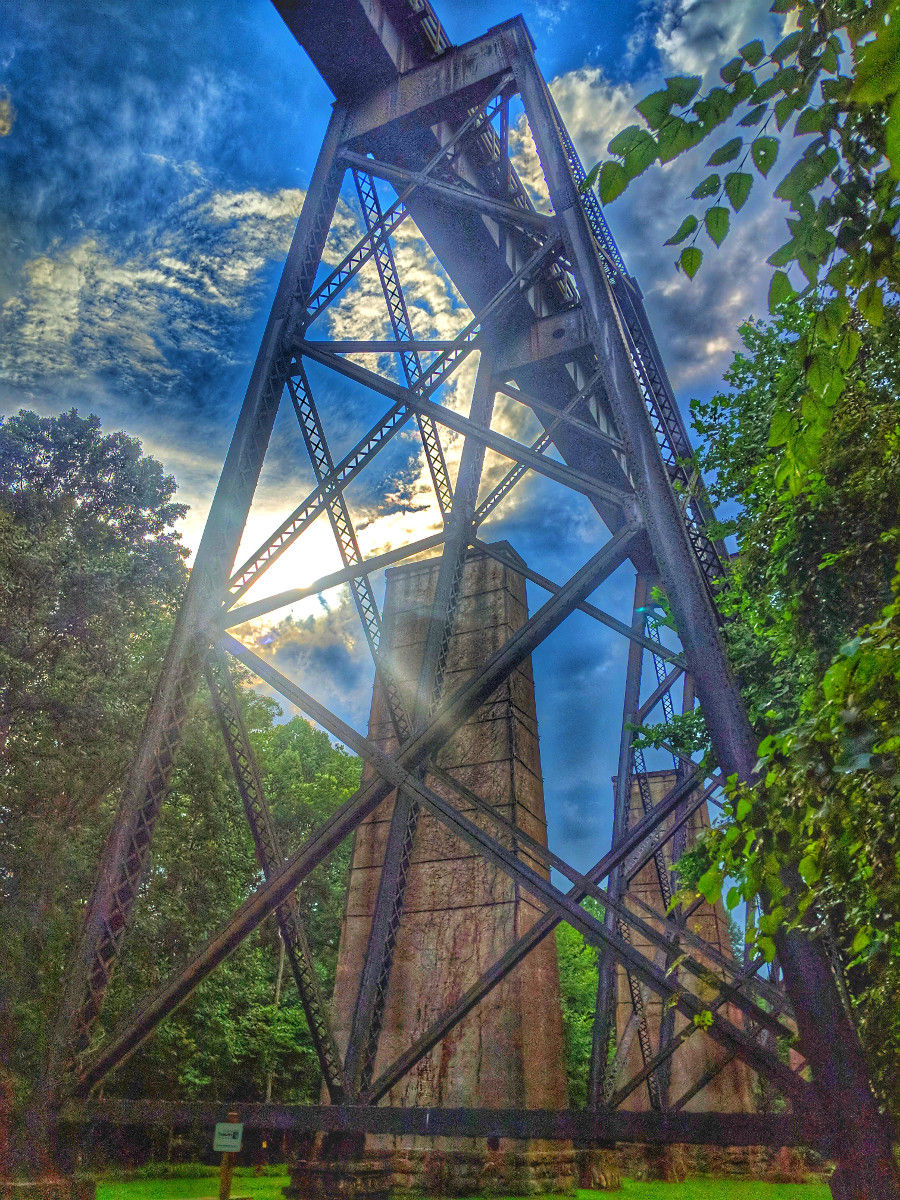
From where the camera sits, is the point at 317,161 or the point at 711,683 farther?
the point at 317,161

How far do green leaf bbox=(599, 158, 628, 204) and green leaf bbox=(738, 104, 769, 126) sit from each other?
270 mm

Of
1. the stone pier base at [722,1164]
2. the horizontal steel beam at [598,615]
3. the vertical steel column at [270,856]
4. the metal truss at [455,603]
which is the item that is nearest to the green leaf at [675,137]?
the metal truss at [455,603]

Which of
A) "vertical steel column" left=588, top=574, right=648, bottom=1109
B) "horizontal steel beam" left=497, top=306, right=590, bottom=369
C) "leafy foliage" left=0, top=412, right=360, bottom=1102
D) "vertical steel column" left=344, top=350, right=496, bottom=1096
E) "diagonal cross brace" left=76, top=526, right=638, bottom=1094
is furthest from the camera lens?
"leafy foliage" left=0, top=412, right=360, bottom=1102

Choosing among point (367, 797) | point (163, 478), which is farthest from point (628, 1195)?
point (163, 478)

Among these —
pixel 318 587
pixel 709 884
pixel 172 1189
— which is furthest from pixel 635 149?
pixel 172 1189

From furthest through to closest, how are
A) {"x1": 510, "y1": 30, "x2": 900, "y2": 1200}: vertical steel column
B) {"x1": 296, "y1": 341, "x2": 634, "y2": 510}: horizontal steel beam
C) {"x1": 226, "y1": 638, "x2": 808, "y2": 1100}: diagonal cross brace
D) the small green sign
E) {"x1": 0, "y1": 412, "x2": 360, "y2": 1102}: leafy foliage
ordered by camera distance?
{"x1": 0, "y1": 412, "x2": 360, "y2": 1102}: leafy foliage, {"x1": 296, "y1": 341, "x2": 634, "y2": 510}: horizontal steel beam, the small green sign, {"x1": 226, "y1": 638, "x2": 808, "y2": 1100}: diagonal cross brace, {"x1": 510, "y1": 30, "x2": 900, "y2": 1200}: vertical steel column

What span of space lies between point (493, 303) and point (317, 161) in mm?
2877

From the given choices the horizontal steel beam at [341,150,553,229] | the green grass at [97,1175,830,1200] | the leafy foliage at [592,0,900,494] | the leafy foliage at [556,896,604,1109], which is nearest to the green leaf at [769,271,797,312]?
the leafy foliage at [592,0,900,494]

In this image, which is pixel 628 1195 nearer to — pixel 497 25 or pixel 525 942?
pixel 525 942

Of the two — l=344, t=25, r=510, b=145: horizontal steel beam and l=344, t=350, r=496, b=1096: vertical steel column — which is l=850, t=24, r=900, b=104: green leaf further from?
l=344, t=25, r=510, b=145: horizontal steel beam

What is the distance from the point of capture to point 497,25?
7113 mm

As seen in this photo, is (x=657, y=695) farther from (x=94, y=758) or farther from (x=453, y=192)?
(x=94, y=758)

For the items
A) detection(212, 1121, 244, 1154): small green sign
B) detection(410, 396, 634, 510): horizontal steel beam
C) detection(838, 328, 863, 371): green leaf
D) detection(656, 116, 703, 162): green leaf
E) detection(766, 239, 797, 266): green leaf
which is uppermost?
detection(410, 396, 634, 510): horizontal steel beam

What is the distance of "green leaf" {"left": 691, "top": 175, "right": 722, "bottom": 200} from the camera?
5.02 ft
